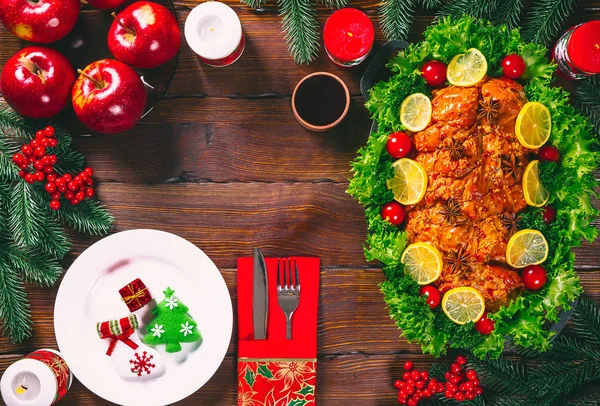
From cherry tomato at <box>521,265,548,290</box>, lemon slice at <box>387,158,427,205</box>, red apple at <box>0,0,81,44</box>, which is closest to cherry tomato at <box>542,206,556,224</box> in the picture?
cherry tomato at <box>521,265,548,290</box>

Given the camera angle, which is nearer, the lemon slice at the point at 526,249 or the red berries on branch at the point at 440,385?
the lemon slice at the point at 526,249

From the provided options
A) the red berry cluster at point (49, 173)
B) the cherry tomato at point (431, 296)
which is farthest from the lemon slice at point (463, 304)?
the red berry cluster at point (49, 173)

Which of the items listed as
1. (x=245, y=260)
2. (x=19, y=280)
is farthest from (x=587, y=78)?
(x=19, y=280)

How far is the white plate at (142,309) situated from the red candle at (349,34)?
67cm

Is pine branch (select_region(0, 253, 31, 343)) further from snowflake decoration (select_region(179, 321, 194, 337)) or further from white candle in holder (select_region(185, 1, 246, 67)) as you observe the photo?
white candle in holder (select_region(185, 1, 246, 67))

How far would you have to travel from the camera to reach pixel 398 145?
1335 millimetres

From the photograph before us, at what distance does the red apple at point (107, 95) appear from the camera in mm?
1296

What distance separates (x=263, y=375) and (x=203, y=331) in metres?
0.21

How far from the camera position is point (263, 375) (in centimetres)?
147

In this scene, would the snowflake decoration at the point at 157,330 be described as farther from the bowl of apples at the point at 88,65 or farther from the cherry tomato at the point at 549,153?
the cherry tomato at the point at 549,153

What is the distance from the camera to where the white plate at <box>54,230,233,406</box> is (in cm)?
142

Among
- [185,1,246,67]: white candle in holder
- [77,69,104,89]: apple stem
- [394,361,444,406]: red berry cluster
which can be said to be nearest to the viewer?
[77,69,104,89]: apple stem

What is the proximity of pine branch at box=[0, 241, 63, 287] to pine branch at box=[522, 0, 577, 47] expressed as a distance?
58.7 inches

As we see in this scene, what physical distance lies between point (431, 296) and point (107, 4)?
1145 mm
